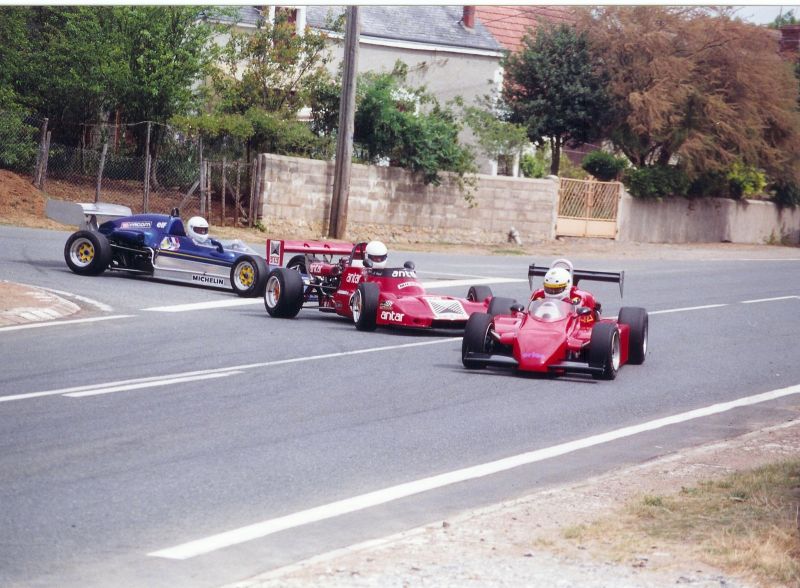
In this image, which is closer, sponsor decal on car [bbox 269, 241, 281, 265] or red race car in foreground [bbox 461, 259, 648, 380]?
red race car in foreground [bbox 461, 259, 648, 380]

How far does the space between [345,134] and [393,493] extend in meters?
22.5

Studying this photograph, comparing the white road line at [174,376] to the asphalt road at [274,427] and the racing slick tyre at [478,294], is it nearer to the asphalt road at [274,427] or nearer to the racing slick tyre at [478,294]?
the asphalt road at [274,427]

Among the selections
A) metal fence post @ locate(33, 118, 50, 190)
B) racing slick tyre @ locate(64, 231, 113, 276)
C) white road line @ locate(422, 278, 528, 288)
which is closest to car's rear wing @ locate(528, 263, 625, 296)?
white road line @ locate(422, 278, 528, 288)

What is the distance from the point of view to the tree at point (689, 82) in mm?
39594

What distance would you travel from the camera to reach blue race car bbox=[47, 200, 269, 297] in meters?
20.1

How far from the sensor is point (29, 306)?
1694 cm

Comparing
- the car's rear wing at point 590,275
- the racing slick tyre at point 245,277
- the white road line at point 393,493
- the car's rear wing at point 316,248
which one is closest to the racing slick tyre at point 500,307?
the car's rear wing at point 590,275

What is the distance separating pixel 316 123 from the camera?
1377 inches

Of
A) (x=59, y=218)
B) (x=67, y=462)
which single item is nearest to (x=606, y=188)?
(x=59, y=218)

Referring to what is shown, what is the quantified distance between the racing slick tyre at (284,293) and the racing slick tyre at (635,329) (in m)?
4.82

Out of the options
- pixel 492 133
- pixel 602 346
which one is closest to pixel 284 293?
pixel 602 346

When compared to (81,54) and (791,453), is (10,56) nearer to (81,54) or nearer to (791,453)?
(81,54)

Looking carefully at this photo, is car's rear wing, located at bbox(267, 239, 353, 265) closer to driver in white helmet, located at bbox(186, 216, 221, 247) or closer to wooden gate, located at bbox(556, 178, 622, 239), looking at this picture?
driver in white helmet, located at bbox(186, 216, 221, 247)

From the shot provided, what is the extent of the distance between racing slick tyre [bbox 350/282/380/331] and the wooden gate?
71.9ft
